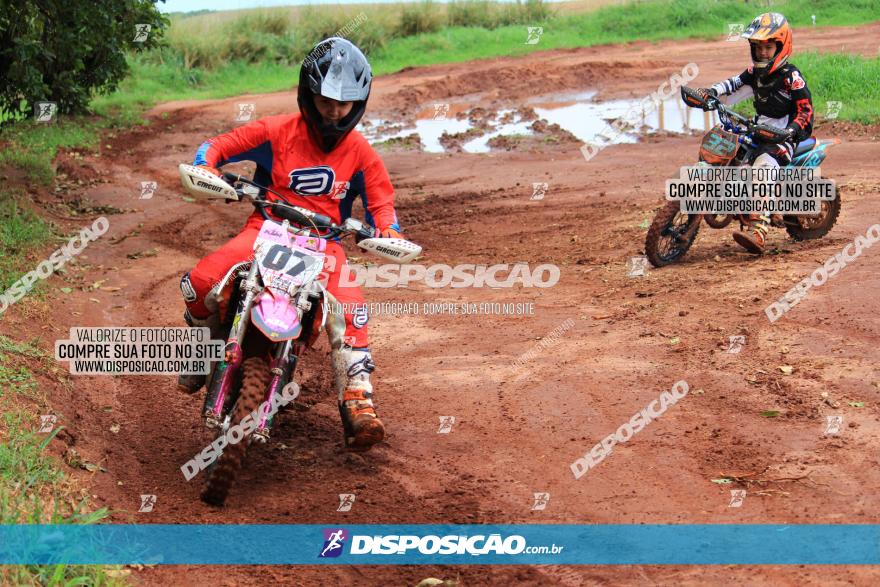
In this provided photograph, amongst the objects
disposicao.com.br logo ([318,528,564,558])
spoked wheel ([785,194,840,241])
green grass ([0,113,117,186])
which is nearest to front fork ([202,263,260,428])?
disposicao.com.br logo ([318,528,564,558])

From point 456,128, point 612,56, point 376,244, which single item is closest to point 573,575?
point 376,244

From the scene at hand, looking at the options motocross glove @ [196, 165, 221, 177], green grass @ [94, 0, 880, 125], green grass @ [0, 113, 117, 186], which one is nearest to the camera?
motocross glove @ [196, 165, 221, 177]

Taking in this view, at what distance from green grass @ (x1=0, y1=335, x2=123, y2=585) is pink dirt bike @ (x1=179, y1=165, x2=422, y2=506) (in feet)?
2.45

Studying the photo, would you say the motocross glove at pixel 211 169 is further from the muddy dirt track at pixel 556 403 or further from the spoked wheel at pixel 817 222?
the spoked wheel at pixel 817 222

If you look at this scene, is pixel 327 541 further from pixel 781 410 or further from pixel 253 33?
pixel 253 33

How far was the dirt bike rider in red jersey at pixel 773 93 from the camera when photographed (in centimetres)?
973

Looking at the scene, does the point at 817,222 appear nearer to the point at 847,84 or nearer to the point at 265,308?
the point at 265,308

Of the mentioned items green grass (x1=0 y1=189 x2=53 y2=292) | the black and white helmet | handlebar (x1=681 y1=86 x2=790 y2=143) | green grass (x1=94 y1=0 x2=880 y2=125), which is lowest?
green grass (x1=94 y1=0 x2=880 y2=125)

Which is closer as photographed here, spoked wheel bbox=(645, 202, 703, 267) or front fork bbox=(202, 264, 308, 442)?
front fork bbox=(202, 264, 308, 442)

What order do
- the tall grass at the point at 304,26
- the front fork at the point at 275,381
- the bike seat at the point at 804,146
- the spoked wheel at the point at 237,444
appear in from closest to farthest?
the spoked wheel at the point at 237,444 → the front fork at the point at 275,381 → the bike seat at the point at 804,146 → the tall grass at the point at 304,26

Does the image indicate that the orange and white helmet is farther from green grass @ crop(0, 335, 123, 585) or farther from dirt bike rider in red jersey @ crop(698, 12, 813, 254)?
green grass @ crop(0, 335, 123, 585)

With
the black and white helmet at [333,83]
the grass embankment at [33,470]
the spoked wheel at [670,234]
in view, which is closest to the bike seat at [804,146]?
the spoked wheel at [670,234]

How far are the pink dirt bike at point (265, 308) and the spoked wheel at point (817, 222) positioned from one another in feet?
20.6

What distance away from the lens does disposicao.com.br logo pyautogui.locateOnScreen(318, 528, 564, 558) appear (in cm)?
487
